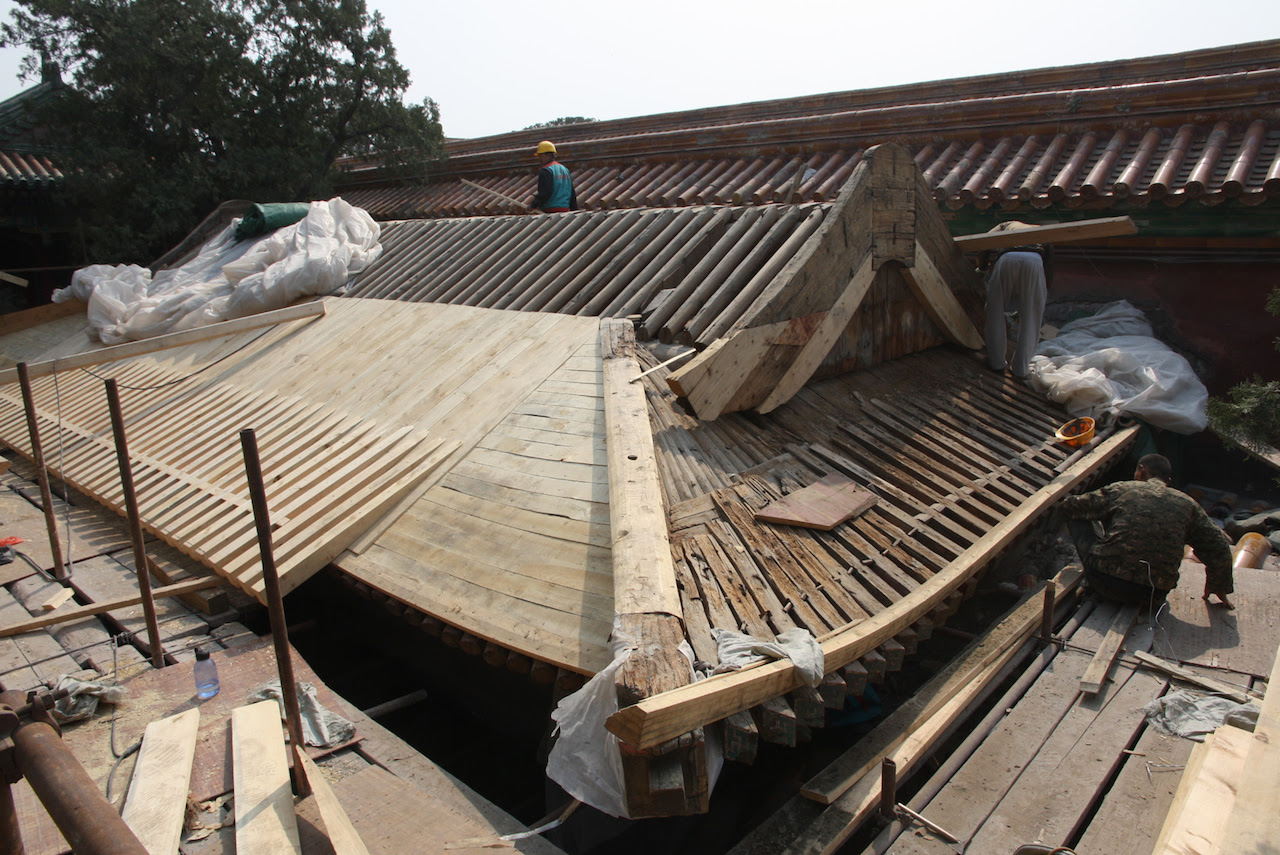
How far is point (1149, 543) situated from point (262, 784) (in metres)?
4.35

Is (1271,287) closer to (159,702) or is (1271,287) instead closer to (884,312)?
(884,312)

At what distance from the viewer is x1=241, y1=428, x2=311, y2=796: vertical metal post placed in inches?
94.5

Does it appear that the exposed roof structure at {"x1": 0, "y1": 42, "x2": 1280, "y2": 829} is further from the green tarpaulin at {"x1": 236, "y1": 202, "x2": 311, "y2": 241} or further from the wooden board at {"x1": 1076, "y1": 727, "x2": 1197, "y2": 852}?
the green tarpaulin at {"x1": 236, "y1": 202, "x2": 311, "y2": 241}

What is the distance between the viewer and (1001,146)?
282 inches

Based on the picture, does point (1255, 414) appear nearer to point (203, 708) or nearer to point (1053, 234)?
point (1053, 234)

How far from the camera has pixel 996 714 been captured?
3.50m

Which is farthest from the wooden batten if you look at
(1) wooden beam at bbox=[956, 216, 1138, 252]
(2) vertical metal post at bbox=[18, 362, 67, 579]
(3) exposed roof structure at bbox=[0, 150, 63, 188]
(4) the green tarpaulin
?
(3) exposed roof structure at bbox=[0, 150, 63, 188]

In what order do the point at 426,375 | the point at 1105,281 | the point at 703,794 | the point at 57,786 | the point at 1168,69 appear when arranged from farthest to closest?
the point at 1168,69
the point at 1105,281
the point at 426,375
the point at 703,794
the point at 57,786

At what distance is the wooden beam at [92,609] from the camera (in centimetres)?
368

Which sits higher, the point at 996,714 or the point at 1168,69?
the point at 1168,69

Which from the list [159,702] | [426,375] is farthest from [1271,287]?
[159,702]

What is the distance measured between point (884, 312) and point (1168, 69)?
18.1 feet

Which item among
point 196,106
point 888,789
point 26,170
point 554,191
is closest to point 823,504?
point 888,789

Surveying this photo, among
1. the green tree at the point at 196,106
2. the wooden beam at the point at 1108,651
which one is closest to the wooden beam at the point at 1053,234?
the wooden beam at the point at 1108,651
